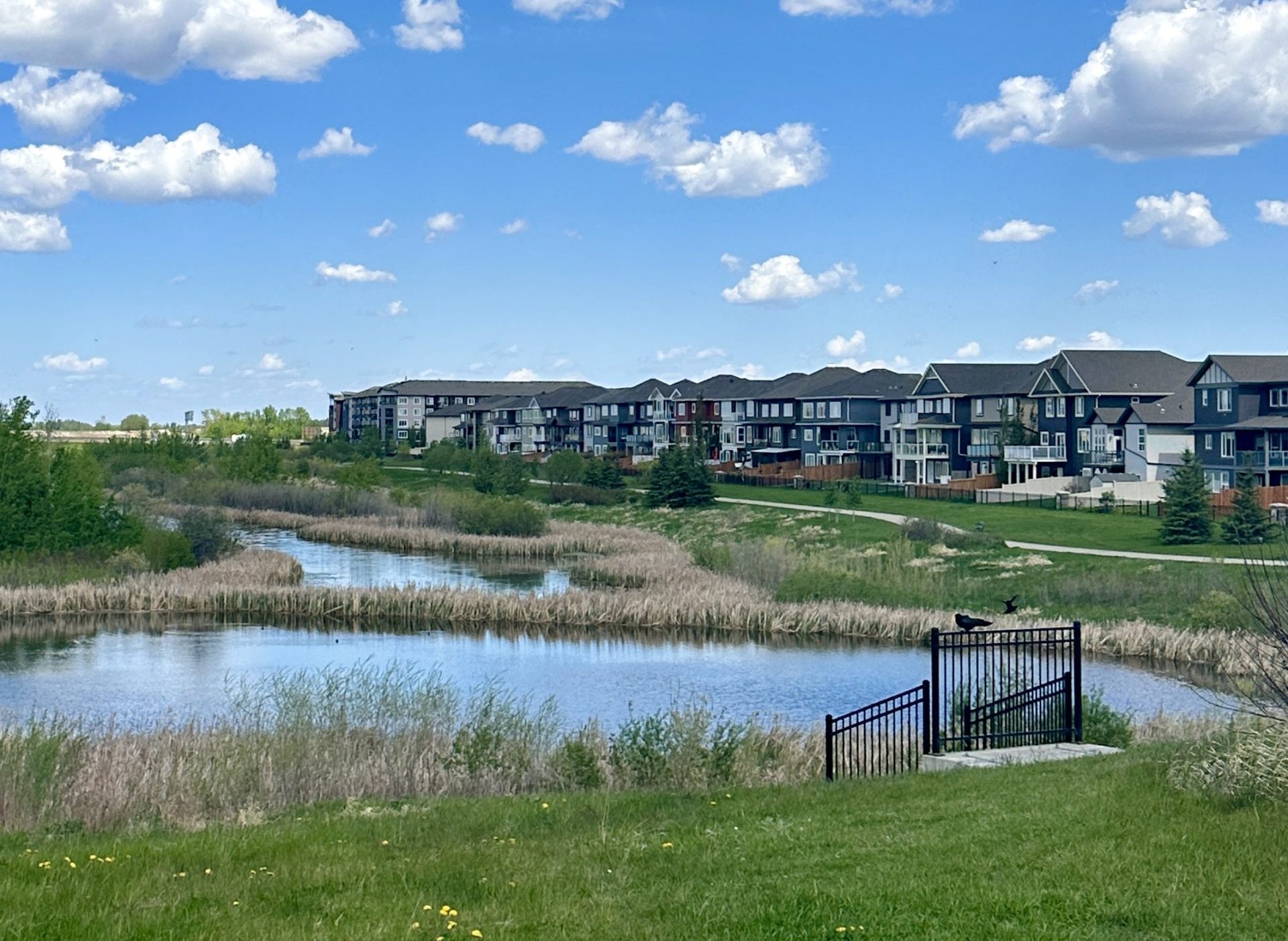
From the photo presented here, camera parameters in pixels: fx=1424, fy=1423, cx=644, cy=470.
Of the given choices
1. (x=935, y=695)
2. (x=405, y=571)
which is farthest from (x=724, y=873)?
(x=405, y=571)

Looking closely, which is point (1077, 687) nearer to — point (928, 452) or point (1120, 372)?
point (1120, 372)

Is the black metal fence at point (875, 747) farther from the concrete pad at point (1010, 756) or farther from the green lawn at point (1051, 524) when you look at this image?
the green lawn at point (1051, 524)

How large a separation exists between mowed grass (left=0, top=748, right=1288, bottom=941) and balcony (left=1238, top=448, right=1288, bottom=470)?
184ft

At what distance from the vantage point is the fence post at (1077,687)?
16688 millimetres

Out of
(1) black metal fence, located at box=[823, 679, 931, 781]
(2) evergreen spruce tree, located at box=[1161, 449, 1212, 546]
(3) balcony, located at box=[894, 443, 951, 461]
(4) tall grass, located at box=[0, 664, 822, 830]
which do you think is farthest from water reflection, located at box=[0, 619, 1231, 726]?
(3) balcony, located at box=[894, 443, 951, 461]

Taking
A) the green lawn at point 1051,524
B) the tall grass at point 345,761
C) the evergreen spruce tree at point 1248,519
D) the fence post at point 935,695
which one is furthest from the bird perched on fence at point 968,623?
the evergreen spruce tree at point 1248,519

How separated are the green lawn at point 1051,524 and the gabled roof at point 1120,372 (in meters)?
14.2

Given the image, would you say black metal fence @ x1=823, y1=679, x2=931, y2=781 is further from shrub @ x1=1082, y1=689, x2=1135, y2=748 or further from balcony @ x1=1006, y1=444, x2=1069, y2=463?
balcony @ x1=1006, y1=444, x2=1069, y2=463

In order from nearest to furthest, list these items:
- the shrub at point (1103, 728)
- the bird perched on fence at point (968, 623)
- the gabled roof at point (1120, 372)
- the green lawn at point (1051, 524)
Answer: the bird perched on fence at point (968, 623), the shrub at point (1103, 728), the green lawn at point (1051, 524), the gabled roof at point (1120, 372)

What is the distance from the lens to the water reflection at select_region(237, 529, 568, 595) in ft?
164

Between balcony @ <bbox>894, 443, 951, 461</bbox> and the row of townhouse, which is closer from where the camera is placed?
the row of townhouse

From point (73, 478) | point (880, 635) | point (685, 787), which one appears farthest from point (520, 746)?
point (73, 478)

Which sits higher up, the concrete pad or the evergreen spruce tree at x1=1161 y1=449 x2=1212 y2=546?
the evergreen spruce tree at x1=1161 y1=449 x2=1212 y2=546

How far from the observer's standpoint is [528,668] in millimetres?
33875
